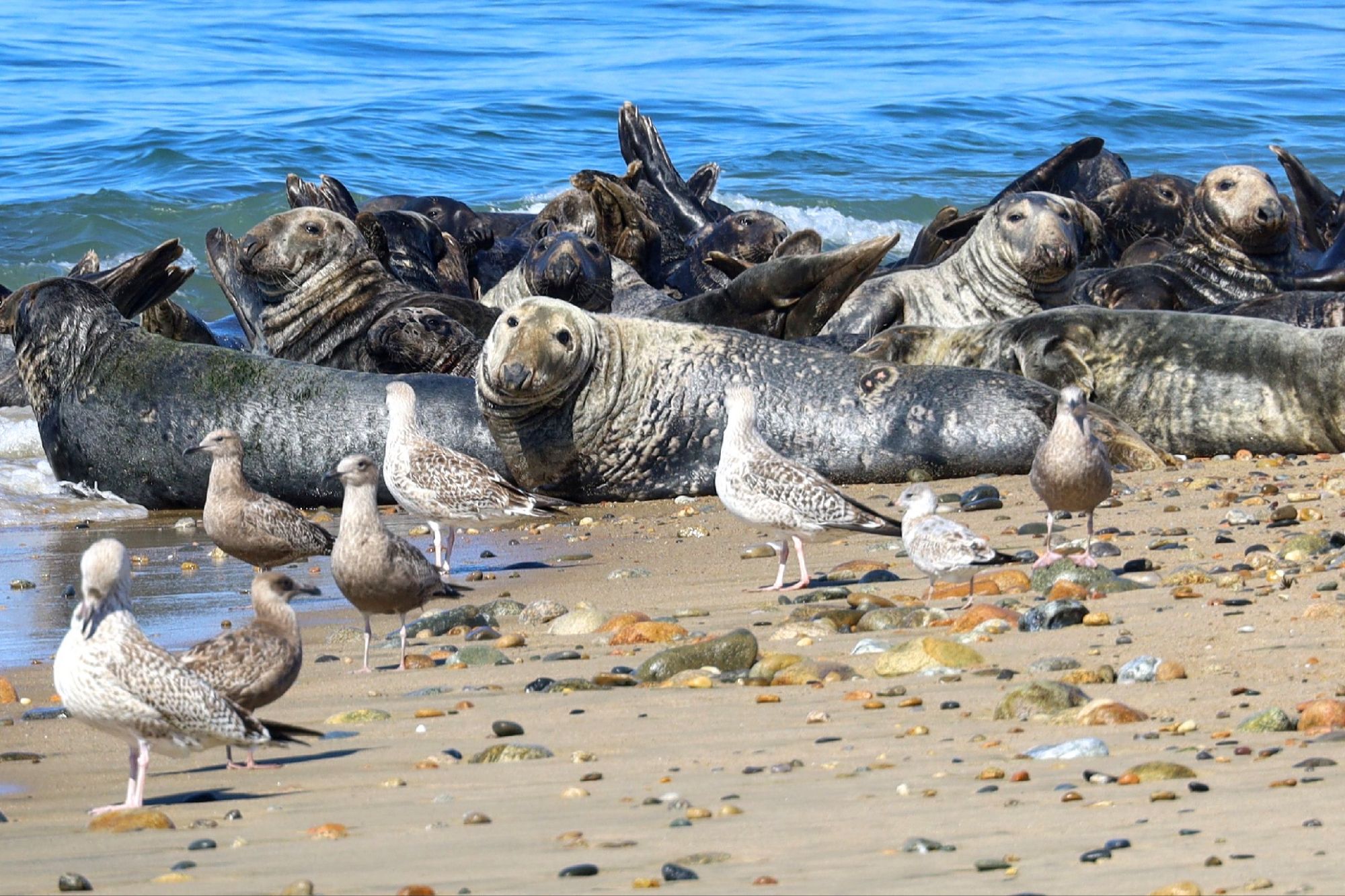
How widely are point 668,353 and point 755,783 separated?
564 cm

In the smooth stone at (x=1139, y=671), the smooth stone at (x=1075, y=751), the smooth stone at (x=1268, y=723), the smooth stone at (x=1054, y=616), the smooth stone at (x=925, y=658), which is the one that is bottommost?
the smooth stone at (x=1054, y=616)

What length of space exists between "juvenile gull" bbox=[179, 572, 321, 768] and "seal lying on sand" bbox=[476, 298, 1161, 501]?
4293 mm

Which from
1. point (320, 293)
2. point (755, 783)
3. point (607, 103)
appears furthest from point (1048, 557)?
point (607, 103)

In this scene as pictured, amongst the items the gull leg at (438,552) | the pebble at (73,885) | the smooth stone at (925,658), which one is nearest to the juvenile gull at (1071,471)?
the smooth stone at (925,658)

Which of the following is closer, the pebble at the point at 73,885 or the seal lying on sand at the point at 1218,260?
A: the pebble at the point at 73,885

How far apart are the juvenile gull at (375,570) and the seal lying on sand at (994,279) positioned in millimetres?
6065

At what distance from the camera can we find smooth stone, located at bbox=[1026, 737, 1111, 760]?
334cm

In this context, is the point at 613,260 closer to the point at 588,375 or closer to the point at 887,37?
the point at 588,375

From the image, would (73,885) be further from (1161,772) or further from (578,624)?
(578,624)

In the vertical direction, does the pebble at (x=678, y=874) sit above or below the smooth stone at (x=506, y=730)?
above

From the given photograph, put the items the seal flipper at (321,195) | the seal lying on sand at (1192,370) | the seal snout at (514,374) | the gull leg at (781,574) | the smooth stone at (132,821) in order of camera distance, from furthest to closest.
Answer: the seal flipper at (321,195) < the seal lying on sand at (1192,370) < the seal snout at (514,374) < the gull leg at (781,574) < the smooth stone at (132,821)

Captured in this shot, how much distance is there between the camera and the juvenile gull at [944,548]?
504cm

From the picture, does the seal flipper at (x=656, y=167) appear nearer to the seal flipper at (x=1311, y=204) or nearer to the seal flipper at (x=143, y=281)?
the seal flipper at (x=1311, y=204)

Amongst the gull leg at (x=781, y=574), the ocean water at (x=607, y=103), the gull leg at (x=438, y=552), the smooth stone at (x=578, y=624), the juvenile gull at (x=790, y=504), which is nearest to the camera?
the smooth stone at (x=578, y=624)
